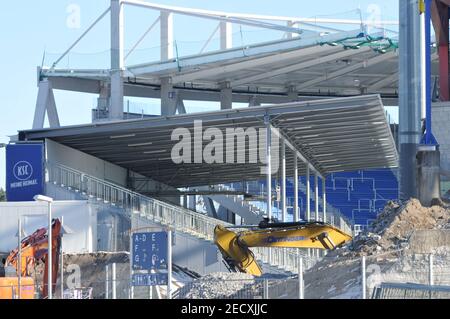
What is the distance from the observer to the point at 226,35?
232 ft

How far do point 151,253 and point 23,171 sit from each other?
76.8ft

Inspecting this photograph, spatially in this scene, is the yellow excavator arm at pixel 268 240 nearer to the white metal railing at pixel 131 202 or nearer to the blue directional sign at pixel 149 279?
the white metal railing at pixel 131 202

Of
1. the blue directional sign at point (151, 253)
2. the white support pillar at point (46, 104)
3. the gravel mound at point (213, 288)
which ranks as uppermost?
the white support pillar at point (46, 104)

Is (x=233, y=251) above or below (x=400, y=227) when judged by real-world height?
below

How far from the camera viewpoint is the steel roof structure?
44.0 meters

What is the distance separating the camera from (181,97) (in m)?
78.1

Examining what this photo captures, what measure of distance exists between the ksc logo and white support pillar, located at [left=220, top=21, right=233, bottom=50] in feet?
80.5

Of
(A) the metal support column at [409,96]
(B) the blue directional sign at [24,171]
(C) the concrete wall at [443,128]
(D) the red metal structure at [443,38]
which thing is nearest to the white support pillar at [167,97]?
(D) the red metal structure at [443,38]

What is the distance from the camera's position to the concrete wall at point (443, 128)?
155ft

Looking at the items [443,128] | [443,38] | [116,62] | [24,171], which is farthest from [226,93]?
[443,128]

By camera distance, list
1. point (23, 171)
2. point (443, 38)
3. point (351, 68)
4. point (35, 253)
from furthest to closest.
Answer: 1. point (351, 68)
2. point (443, 38)
3. point (23, 171)
4. point (35, 253)

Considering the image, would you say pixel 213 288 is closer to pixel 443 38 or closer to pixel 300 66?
pixel 443 38

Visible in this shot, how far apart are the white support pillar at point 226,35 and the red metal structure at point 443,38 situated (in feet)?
61.3

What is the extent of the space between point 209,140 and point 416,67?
51.8 ft
